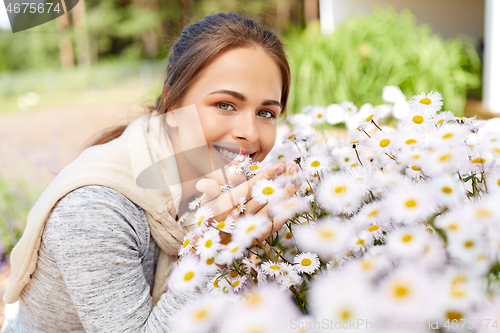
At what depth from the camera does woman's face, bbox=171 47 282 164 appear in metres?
1.09

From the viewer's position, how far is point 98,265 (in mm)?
864

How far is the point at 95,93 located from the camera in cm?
1302

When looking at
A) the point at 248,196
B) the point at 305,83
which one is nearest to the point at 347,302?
the point at 248,196

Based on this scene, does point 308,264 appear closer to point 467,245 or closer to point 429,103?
point 467,245

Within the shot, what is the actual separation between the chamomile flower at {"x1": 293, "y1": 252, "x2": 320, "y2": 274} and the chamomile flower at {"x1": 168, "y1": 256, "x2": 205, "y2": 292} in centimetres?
15

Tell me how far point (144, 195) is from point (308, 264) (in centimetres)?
61

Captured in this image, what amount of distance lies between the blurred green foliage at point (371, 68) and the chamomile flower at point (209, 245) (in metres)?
3.35

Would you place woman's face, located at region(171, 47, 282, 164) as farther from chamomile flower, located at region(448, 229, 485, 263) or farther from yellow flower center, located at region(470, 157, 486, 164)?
chamomile flower, located at region(448, 229, 485, 263)

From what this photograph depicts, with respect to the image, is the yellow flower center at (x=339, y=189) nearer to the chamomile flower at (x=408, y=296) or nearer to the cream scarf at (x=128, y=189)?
the chamomile flower at (x=408, y=296)

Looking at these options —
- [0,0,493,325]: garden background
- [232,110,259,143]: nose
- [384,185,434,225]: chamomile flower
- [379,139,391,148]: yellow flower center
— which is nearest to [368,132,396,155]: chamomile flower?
[379,139,391,148]: yellow flower center

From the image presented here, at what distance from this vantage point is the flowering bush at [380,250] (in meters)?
0.32

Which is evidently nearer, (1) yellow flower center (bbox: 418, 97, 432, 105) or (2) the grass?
(1) yellow flower center (bbox: 418, 97, 432, 105)

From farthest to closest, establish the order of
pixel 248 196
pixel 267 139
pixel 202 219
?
pixel 267 139 < pixel 248 196 < pixel 202 219

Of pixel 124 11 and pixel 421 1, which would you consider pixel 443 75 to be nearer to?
pixel 421 1
